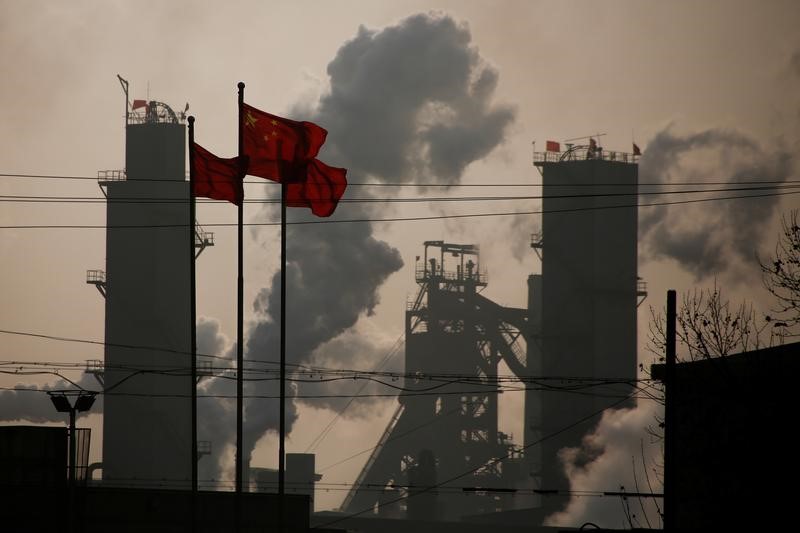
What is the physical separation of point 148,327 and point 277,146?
5500cm

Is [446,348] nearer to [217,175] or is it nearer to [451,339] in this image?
[451,339]

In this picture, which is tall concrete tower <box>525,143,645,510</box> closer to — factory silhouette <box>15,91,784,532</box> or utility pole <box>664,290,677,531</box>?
factory silhouette <box>15,91,784,532</box>

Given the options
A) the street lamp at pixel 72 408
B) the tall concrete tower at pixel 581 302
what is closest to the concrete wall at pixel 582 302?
the tall concrete tower at pixel 581 302

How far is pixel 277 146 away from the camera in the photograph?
22734 millimetres

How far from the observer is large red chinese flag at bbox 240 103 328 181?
22516 mm

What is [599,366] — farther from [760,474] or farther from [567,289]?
[760,474]

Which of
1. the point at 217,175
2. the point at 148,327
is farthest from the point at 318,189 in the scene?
the point at 148,327

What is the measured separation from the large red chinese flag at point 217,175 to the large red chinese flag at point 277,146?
0.41 metres

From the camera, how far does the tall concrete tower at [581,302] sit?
257 feet

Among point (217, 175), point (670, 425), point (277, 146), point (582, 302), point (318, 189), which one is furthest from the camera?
point (582, 302)

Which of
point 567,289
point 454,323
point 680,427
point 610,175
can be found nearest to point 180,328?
point 454,323

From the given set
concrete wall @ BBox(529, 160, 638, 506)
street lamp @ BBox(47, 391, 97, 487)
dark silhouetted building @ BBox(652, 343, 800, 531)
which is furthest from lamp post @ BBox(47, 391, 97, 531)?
concrete wall @ BBox(529, 160, 638, 506)

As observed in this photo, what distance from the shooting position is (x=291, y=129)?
22.9 metres

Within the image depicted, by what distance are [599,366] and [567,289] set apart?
5.28 meters
